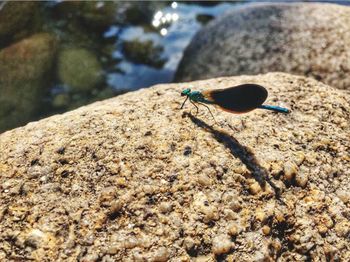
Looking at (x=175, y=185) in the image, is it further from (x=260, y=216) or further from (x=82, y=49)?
(x=82, y=49)

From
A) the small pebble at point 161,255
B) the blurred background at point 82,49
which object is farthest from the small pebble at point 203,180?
the blurred background at point 82,49

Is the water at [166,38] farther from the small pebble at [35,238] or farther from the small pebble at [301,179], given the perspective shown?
the small pebble at [35,238]

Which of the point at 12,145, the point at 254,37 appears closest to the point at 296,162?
the point at 12,145

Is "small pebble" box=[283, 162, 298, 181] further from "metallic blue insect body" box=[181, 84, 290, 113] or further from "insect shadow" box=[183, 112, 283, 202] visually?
"metallic blue insect body" box=[181, 84, 290, 113]

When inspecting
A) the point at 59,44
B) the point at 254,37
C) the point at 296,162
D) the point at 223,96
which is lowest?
the point at 59,44

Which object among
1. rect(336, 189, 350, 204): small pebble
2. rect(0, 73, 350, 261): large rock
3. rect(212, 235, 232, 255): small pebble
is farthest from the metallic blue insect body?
rect(212, 235, 232, 255): small pebble

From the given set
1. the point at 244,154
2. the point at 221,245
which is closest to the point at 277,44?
the point at 244,154

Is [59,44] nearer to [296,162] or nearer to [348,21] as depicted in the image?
[348,21]
